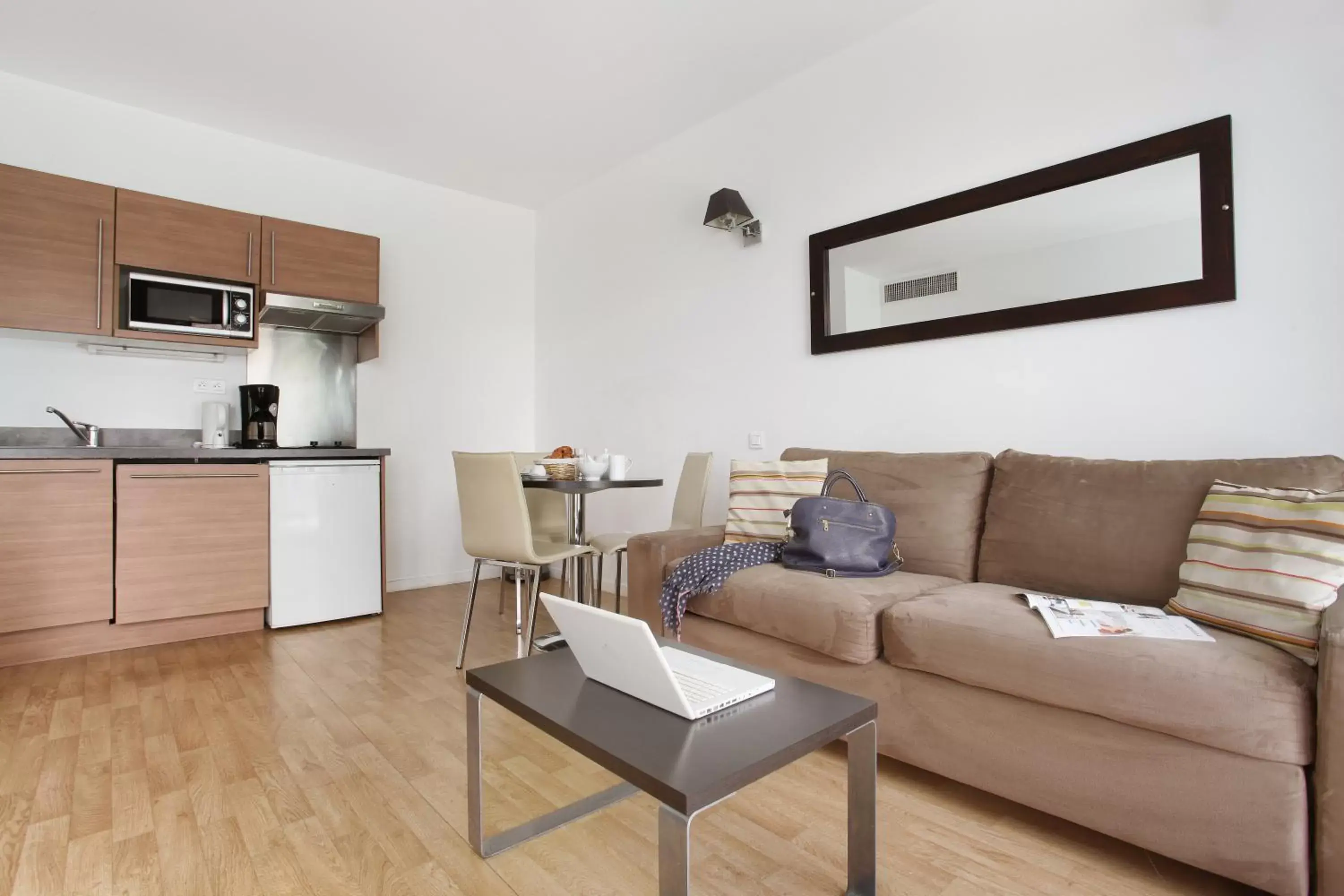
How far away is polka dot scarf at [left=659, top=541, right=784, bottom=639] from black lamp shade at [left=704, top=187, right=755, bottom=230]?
1.75 m

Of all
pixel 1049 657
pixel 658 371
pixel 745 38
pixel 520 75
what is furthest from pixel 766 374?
pixel 1049 657

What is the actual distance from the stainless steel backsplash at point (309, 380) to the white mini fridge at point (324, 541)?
0.58 meters

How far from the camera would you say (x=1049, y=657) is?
151 cm

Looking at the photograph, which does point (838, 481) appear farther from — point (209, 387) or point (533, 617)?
point (209, 387)

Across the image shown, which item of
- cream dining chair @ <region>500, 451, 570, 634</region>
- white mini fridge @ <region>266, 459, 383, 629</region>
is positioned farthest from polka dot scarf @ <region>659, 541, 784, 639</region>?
white mini fridge @ <region>266, 459, 383, 629</region>

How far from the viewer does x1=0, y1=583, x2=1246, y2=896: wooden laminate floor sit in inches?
56.1

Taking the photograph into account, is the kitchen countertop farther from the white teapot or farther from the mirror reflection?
the mirror reflection

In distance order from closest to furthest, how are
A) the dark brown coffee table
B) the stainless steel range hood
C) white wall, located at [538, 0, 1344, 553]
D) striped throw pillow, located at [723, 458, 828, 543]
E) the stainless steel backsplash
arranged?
1. the dark brown coffee table
2. white wall, located at [538, 0, 1344, 553]
3. striped throw pillow, located at [723, 458, 828, 543]
4. the stainless steel range hood
5. the stainless steel backsplash

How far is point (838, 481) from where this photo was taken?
105 inches

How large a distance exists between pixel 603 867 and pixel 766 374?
238 cm

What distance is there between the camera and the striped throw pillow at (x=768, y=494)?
103 inches

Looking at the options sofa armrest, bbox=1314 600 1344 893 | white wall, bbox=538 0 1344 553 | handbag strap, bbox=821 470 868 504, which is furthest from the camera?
handbag strap, bbox=821 470 868 504

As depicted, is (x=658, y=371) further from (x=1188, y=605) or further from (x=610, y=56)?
(x=1188, y=605)

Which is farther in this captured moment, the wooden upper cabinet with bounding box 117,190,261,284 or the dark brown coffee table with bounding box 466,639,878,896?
the wooden upper cabinet with bounding box 117,190,261,284
